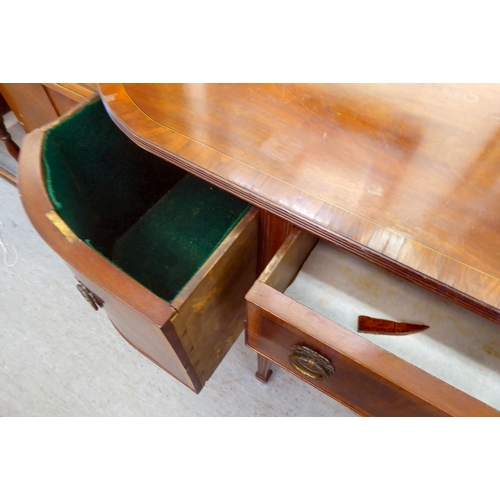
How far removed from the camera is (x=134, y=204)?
821 mm

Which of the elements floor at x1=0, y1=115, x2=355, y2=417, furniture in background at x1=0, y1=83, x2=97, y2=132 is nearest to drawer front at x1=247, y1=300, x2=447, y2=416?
floor at x1=0, y1=115, x2=355, y2=417

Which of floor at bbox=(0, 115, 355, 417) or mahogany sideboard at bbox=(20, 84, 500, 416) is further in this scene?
floor at bbox=(0, 115, 355, 417)

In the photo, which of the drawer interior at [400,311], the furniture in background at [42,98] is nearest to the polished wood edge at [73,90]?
the furniture in background at [42,98]

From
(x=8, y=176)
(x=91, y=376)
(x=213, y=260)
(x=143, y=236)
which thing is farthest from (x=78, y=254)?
(x=8, y=176)

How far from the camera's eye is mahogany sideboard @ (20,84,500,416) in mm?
415

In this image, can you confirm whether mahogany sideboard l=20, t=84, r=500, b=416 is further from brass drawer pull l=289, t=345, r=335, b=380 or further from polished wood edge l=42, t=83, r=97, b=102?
polished wood edge l=42, t=83, r=97, b=102

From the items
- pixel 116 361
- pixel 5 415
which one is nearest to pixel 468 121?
pixel 116 361

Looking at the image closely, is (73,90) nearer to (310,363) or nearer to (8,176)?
(8,176)

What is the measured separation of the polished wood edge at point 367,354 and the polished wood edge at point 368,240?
0.09 metres

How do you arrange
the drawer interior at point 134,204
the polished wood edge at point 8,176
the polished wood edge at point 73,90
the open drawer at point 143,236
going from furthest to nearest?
the polished wood edge at point 8,176
the polished wood edge at point 73,90
the drawer interior at point 134,204
the open drawer at point 143,236

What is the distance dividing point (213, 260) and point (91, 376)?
1.87 ft

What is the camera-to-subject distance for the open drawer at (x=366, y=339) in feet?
1.39

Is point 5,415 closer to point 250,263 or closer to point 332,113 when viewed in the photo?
point 250,263

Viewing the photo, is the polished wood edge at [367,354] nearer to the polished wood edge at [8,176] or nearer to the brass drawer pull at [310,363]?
the brass drawer pull at [310,363]
